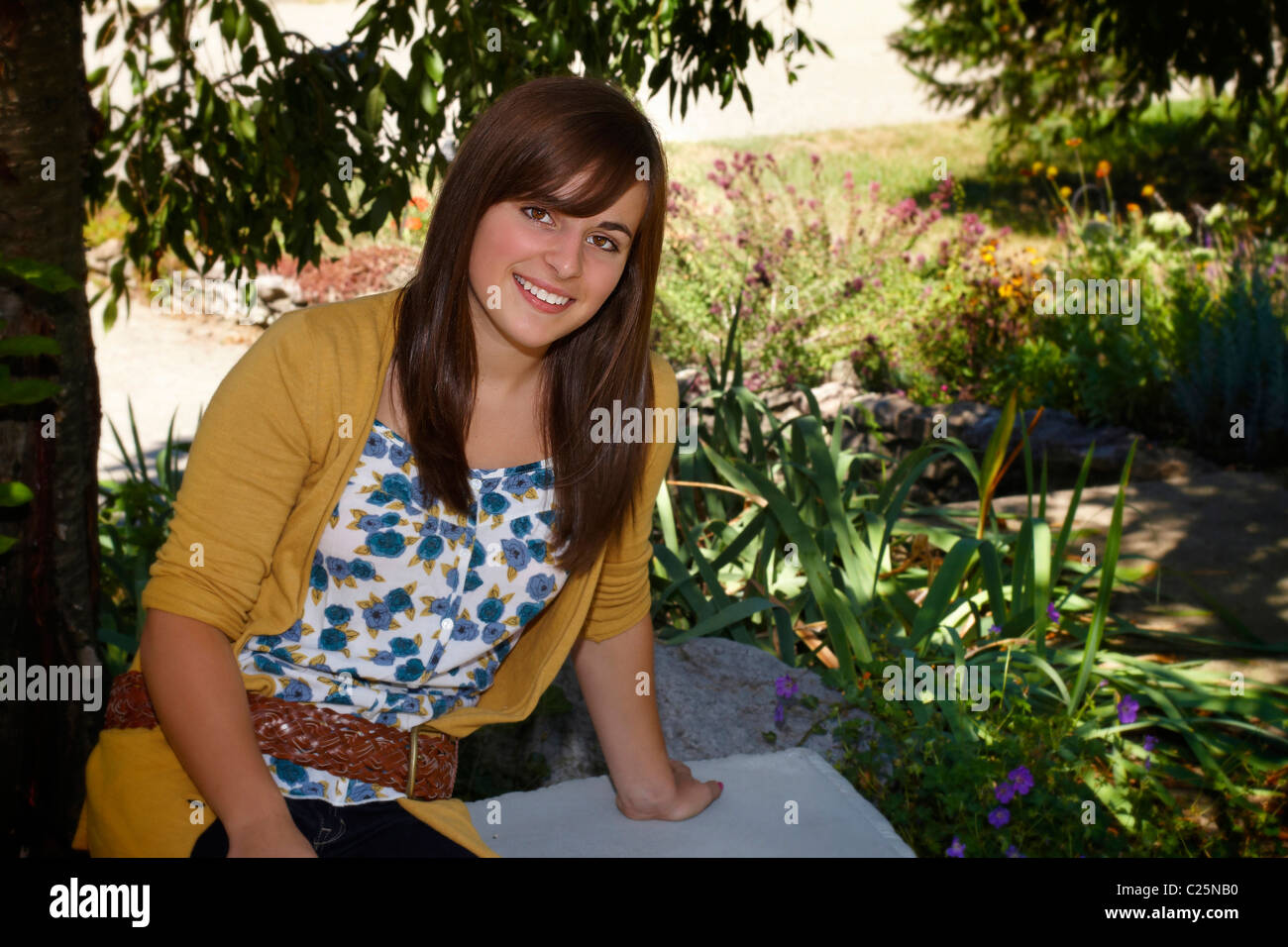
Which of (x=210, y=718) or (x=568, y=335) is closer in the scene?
(x=210, y=718)

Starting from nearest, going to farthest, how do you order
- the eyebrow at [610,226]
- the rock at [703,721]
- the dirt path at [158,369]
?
the eyebrow at [610,226] → the rock at [703,721] → the dirt path at [158,369]

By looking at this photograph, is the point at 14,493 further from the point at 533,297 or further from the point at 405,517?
the point at 533,297

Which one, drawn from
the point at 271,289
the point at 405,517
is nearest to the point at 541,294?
the point at 405,517

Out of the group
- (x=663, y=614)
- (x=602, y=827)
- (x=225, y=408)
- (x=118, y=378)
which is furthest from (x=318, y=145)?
(x=118, y=378)

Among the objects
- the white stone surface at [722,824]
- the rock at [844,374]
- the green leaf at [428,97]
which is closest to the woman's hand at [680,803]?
the white stone surface at [722,824]

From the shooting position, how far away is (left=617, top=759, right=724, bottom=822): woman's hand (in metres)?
2.00

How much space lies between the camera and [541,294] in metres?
1.75

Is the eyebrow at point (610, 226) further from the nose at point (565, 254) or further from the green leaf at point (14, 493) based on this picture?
the green leaf at point (14, 493)

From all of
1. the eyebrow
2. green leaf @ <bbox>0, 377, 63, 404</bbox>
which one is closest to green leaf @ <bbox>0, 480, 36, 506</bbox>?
green leaf @ <bbox>0, 377, 63, 404</bbox>

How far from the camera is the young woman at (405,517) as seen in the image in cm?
158

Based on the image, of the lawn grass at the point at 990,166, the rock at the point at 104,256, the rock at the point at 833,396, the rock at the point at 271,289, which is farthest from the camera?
the lawn grass at the point at 990,166

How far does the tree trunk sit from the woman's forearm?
2.97ft

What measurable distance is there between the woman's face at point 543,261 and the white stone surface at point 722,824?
2.71ft

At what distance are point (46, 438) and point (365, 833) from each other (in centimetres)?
116
